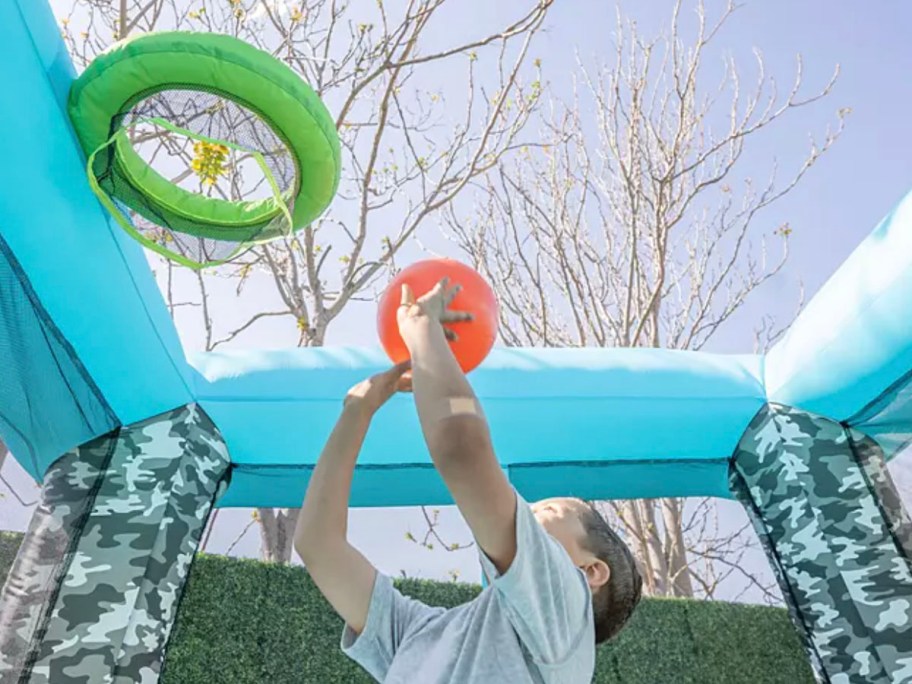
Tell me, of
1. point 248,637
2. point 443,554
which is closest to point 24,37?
point 248,637

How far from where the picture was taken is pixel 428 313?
47.9 inches

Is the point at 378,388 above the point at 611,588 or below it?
above

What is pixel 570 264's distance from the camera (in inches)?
281

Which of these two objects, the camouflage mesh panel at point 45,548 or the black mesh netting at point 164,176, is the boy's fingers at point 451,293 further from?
the camouflage mesh panel at point 45,548

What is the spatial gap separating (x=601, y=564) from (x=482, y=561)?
0.34 metres

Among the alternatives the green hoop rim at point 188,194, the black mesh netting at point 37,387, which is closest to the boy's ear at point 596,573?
the green hoop rim at point 188,194

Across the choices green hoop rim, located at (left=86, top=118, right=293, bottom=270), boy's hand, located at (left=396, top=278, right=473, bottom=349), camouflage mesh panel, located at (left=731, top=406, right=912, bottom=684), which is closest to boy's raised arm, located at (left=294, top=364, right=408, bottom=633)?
boy's hand, located at (left=396, top=278, right=473, bottom=349)

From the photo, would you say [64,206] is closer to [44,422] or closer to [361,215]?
[44,422]

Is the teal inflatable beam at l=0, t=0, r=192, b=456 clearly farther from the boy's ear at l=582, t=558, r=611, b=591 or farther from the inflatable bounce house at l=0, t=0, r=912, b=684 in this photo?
the boy's ear at l=582, t=558, r=611, b=591

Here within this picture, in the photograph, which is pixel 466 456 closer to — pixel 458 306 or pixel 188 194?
pixel 458 306

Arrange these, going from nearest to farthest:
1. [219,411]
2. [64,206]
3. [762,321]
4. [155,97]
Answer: [155,97] → [64,206] → [219,411] → [762,321]

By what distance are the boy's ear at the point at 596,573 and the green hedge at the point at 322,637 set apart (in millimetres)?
2314

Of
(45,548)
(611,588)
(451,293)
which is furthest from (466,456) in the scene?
(45,548)

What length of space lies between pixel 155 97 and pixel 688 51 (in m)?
5.61
